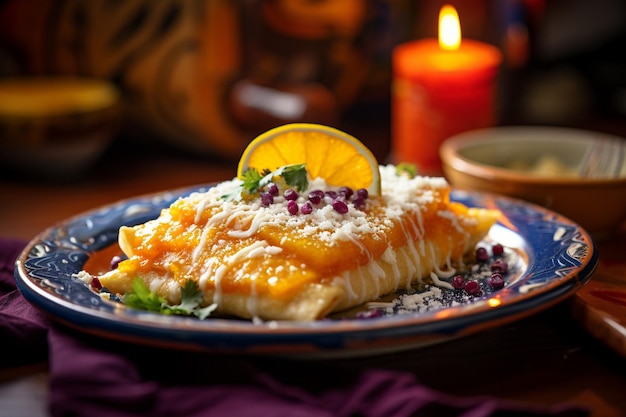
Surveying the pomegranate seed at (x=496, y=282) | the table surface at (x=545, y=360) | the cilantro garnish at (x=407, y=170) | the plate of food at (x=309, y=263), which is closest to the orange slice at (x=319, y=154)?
the plate of food at (x=309, y=263)

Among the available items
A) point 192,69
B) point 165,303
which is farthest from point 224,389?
point 192,69

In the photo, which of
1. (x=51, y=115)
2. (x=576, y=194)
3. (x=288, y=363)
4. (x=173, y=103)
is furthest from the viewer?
(x=173, y=103)

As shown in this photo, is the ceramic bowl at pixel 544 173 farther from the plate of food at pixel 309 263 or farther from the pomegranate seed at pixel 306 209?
the pomegranate seed at pixel 306 209

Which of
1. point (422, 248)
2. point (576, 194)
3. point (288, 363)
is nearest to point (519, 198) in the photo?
point (576, 194)

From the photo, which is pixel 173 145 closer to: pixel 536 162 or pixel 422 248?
pixel 536 162

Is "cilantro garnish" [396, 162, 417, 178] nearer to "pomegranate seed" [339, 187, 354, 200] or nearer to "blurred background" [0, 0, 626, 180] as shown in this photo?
"pomegranate seed" [339, 187, 354, 200]

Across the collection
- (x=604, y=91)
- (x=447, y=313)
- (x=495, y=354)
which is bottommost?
(x=604, y=91)

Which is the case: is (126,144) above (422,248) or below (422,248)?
below

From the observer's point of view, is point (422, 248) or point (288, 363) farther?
point (422, 248)

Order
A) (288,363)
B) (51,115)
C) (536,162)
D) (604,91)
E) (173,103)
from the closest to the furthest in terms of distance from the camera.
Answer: (288,363), (536,162), (51,115), (173,103), (604,91)
